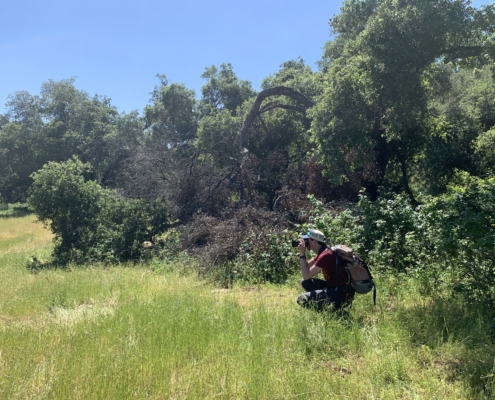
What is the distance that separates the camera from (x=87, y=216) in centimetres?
1220

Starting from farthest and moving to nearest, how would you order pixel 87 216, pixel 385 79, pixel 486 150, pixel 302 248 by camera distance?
pixel 87 216 < pixel 486 150 < pixel 385 79 < pixel 302 248

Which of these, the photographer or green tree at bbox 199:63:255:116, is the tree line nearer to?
the photographer

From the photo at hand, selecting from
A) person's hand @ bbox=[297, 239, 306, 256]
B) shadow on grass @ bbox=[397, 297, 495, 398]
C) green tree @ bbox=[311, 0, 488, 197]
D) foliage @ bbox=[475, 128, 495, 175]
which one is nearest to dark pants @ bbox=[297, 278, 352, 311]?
person's hand @ bbox=[297, 239, 306, 256]

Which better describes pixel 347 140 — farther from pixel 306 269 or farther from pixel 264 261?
pixel 306 269

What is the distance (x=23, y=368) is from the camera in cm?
359

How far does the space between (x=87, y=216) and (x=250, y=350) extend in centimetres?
997

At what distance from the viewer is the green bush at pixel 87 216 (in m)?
11.1

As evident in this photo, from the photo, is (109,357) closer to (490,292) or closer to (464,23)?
(490,292)

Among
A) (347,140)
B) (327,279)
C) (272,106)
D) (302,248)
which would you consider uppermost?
(272,106)

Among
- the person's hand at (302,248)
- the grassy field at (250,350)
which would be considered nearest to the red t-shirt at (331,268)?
the person's hand at (302,248)

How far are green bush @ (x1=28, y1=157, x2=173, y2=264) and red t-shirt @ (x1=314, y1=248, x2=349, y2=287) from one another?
7.39 m

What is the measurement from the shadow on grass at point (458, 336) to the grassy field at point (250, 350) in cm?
1

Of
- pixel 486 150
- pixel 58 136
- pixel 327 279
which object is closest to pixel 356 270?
pixel 327 279

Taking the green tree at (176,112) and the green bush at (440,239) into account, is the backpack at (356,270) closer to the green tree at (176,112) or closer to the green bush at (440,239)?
the green bush at (440,239)
